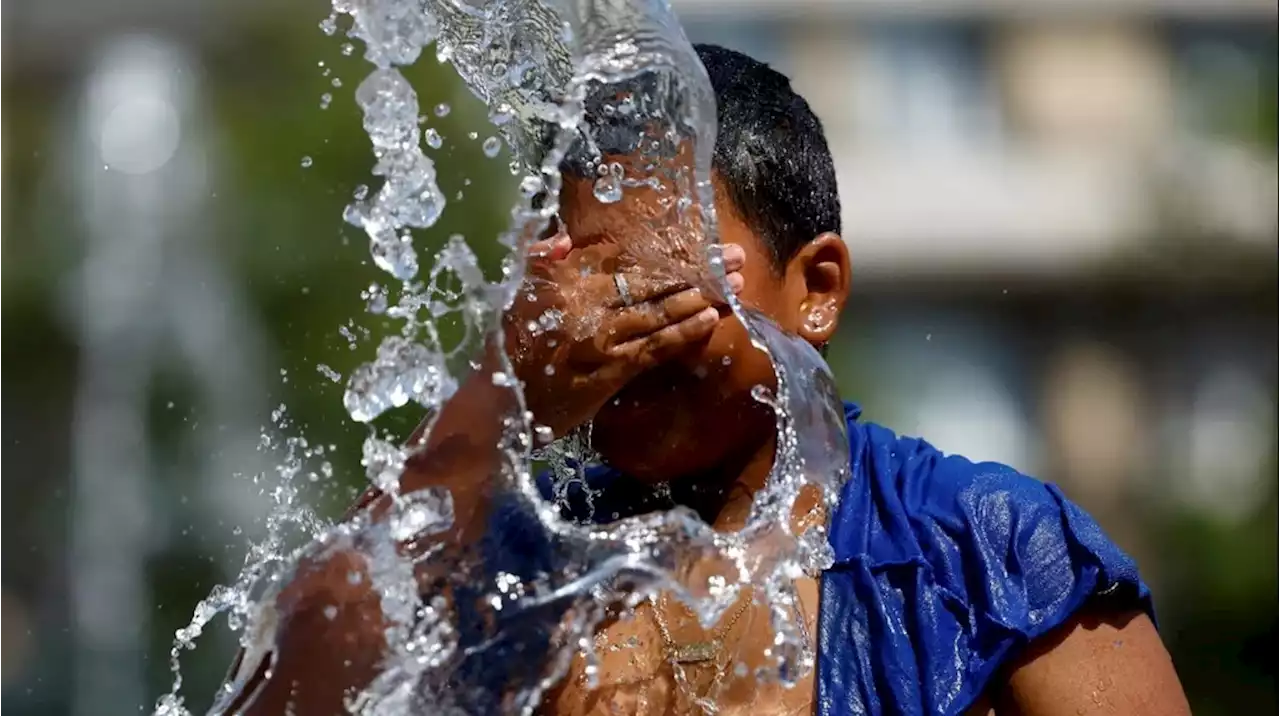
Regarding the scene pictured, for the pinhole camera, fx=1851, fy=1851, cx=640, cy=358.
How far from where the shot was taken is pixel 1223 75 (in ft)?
47.2

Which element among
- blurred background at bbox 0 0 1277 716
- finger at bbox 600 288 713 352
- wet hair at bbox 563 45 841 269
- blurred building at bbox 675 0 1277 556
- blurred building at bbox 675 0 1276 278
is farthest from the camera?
blurred building at bbox 675 0 1276 278

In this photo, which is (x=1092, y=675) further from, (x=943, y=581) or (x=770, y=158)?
(x=770, y=158)

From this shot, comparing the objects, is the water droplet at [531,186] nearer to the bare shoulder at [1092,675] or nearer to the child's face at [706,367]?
the child's face at [706,367]

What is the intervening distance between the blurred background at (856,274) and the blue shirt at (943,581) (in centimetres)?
566

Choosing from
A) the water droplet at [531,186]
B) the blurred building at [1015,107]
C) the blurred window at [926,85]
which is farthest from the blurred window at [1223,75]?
the water droplet at [531,186]

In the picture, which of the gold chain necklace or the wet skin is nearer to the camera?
the wet skin

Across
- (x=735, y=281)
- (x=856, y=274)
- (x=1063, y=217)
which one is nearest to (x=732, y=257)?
(x=735, y=281)

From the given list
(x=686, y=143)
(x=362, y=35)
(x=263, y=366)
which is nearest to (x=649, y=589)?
(x=686, y=143)

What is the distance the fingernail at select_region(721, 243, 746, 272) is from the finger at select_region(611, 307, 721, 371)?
124 mm

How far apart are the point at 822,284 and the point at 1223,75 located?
13077 millimetres

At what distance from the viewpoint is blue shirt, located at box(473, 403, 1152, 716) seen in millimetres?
1923

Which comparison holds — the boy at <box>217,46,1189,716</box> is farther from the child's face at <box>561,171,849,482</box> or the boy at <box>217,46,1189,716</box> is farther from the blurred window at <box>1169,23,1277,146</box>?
the blurred window at <box>1169,23,1277,146</box>

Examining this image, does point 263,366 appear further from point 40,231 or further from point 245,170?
point 40,231

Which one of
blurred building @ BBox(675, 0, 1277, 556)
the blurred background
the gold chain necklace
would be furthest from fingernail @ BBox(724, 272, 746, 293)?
blurred building @ BBox(675, 0, 1277, 556)
